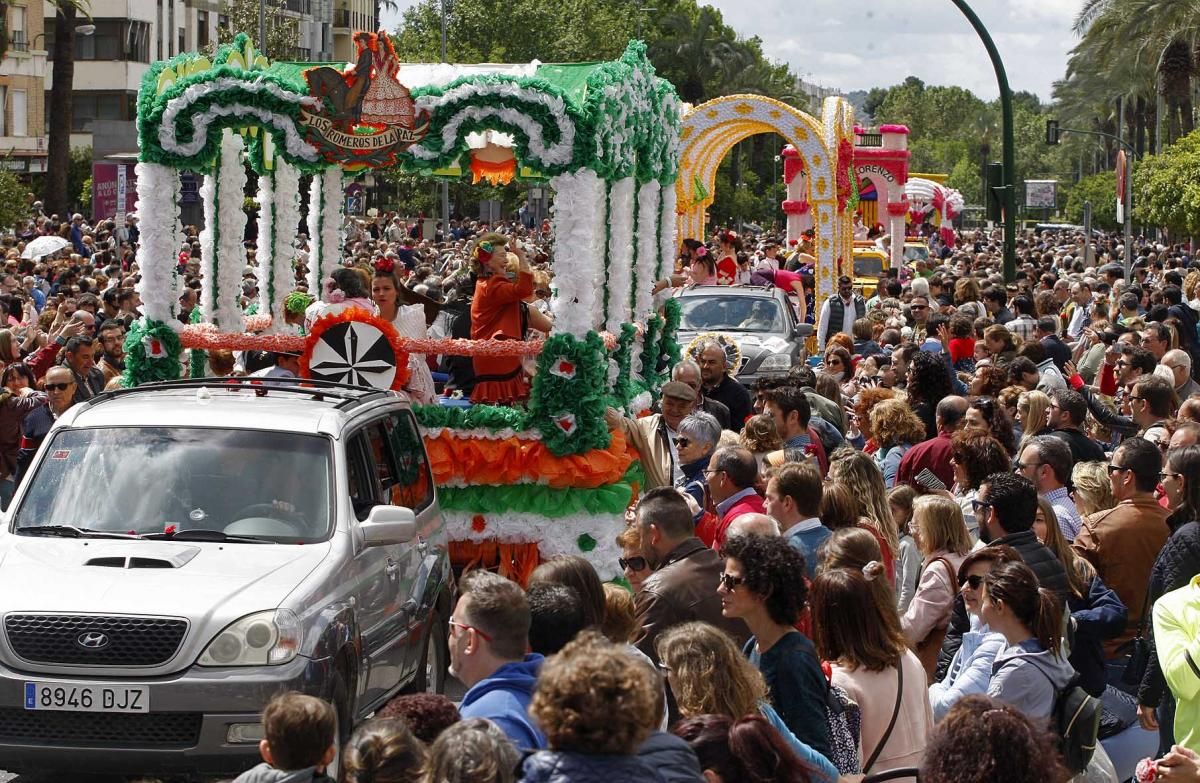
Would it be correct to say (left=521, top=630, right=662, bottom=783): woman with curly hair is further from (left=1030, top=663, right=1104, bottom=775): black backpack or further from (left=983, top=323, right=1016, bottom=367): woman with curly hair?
(left=983, top=323, right=1016, bottom=367): woman with curly hair

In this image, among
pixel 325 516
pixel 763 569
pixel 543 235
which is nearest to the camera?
pixel 763 569

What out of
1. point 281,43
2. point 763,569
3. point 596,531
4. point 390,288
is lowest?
point 596,531

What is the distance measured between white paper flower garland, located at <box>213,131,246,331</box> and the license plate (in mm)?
6756

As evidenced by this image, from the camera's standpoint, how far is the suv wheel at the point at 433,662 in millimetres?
8734

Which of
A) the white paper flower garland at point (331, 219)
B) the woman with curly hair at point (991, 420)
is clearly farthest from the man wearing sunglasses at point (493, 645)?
the white paper flower garland at point (331, 219)

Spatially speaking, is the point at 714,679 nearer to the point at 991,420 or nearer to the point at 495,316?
the point at 991,420

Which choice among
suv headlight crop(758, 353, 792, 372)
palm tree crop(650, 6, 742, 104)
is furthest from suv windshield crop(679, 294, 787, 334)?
palm tree crop(650, 6, 742, 104)

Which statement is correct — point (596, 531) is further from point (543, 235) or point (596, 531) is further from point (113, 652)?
point (543, 235)

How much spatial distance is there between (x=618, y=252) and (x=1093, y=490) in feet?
17.4

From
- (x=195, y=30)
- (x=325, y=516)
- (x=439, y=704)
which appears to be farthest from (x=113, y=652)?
(x=195, y=30)

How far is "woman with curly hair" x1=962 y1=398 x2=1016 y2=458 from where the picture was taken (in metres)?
9.73

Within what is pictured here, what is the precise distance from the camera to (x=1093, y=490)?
27.0 feet

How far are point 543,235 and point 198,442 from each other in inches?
1590

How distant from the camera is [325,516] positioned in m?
7.95
